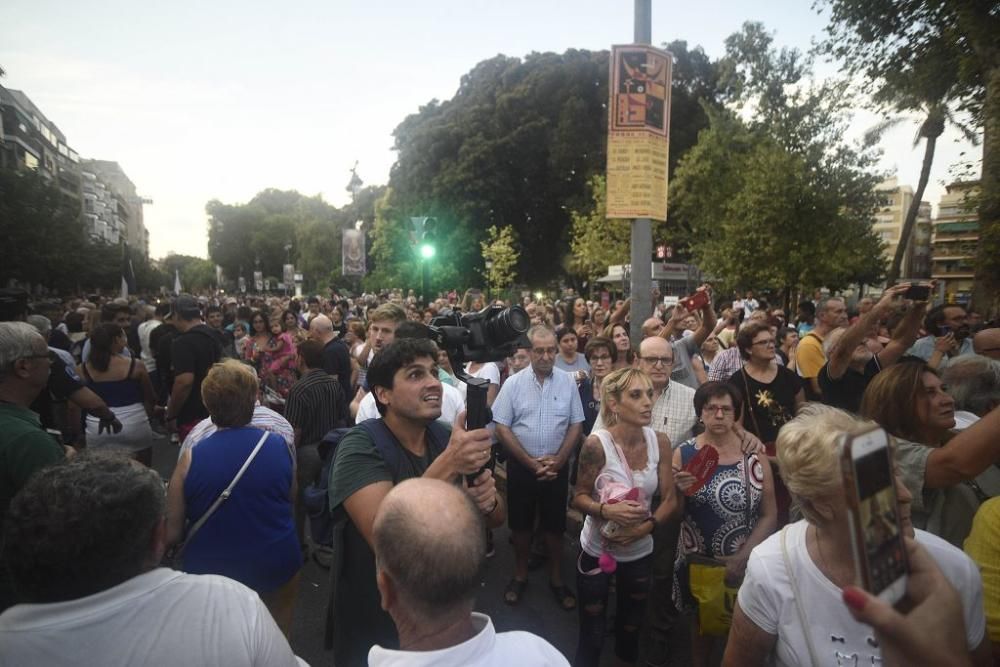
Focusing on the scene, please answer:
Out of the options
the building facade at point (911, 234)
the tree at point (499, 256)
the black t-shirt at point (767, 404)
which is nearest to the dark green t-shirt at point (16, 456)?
the black t-shirt at point (767, 404)

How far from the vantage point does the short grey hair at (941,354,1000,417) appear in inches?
134

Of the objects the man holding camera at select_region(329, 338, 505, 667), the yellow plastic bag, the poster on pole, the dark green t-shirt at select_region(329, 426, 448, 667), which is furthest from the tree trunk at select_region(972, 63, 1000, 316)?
the dark green t-shirt at select_region(329, 426, 448, 667)

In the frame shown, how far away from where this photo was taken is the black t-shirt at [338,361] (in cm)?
564

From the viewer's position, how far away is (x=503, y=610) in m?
4.05

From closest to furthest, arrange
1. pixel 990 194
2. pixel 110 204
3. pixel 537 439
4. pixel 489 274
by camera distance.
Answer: pixel 537 439, pixel 990 194, pixel 489 274, pixel 110 204

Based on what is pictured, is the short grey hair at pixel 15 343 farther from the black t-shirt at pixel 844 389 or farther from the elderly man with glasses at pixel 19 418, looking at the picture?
the black t-shirt at pixel 844 389

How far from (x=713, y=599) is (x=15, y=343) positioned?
3.44 m

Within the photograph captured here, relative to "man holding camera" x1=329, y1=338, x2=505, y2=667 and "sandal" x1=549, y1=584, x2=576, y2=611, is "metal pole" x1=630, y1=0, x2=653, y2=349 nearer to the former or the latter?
"sandal" x1=549, y1=584, x2=576, y2=611

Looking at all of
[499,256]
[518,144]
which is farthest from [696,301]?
[518,144]

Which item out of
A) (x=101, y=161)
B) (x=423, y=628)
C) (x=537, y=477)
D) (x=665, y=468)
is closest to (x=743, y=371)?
(x=665, y=468)

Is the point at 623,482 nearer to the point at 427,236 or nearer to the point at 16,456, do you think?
the point at 16,456

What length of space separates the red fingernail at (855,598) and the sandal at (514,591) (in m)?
3.53

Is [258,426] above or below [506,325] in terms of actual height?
below

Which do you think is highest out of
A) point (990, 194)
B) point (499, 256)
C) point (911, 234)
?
point (911, 234)
